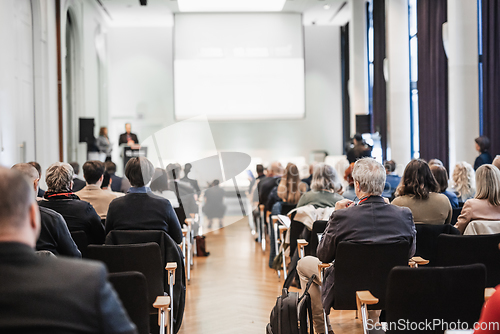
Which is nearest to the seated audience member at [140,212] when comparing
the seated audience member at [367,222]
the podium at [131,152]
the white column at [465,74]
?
the seated audience member at [367,222]

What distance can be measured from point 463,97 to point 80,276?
22.4ft

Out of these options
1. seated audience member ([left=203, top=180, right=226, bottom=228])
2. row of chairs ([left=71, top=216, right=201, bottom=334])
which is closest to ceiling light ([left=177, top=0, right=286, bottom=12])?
seated audience member ([left=203, top=180, right=226, bottom=228])

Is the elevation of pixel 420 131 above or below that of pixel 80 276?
above

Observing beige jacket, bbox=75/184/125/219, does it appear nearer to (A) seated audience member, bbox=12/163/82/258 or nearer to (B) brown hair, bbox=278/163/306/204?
(A) seated audience member, bbox=12/163/82/258

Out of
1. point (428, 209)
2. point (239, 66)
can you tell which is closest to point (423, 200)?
point (428, 209)

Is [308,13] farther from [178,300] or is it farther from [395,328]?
[395,328]

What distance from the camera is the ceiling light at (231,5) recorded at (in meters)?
12.6

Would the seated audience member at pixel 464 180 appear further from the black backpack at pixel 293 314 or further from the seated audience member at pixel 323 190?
the black backpack at pixel 293 314

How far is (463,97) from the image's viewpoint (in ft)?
22.1

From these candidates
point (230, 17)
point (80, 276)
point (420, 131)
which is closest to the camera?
point (80, 276)

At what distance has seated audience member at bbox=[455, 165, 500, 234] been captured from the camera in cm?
310

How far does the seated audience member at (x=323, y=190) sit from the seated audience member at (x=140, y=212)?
142 centimetres

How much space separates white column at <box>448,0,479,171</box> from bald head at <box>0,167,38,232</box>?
22.1 ft

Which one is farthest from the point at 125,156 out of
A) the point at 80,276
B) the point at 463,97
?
the point at 80,276
